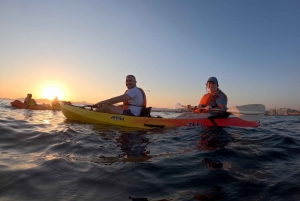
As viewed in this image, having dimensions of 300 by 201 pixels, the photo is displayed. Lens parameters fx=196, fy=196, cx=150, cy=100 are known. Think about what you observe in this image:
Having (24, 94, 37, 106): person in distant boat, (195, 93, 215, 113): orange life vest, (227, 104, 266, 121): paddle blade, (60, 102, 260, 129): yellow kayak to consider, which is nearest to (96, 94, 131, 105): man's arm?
(60, 102, 260, 129): yellow kayak

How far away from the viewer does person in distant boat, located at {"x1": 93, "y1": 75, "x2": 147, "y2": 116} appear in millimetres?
8133

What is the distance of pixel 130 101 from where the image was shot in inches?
333

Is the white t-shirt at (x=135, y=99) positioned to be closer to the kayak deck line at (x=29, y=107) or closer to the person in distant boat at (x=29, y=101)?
the kayak deck line at (x=29, y=107)

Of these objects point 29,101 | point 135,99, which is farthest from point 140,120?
point 29,101

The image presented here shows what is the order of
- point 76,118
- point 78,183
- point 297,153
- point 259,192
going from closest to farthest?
point 259,192 → point 78,183 → point 297,153 → point 76,118

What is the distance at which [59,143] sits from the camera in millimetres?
4711

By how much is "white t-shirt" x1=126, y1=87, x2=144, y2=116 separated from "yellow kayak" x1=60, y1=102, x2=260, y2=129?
0.60 meters

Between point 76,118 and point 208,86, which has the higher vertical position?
point 208,86

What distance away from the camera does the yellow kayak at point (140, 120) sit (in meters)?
7.88

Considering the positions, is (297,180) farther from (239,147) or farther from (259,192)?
(239,147)

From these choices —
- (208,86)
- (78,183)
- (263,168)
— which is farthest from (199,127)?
(78,183)

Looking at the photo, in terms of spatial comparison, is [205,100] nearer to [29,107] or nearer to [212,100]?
[212,100]

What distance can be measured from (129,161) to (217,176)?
1.51 meters

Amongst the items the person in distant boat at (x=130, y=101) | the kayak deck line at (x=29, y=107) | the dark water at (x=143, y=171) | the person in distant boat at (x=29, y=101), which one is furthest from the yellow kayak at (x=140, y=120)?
the person in distant boat at (x=29, y=101)
